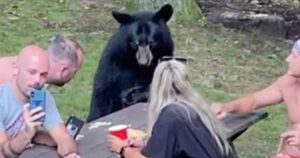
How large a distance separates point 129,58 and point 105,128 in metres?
2.06

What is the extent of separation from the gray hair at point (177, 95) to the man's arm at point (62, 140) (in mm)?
485

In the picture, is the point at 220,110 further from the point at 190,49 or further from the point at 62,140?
the point at 190,49

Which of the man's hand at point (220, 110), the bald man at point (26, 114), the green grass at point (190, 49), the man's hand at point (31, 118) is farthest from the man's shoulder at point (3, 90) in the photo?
the green grass at point (190, 49)

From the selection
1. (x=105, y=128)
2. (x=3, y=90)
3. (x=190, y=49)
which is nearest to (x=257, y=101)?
(x=105, y=128)

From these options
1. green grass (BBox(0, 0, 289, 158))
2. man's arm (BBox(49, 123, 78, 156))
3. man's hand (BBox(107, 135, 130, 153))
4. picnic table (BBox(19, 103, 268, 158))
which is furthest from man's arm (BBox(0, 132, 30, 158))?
green grass (BBox(0, 0, 289, 158))

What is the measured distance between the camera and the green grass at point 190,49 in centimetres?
870

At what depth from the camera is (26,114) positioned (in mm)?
4410

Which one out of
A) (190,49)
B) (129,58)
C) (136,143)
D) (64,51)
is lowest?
(190,49)

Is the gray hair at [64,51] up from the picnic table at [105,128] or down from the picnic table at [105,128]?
up

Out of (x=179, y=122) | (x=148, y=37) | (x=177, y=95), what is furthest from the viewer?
(x=148, y=37)

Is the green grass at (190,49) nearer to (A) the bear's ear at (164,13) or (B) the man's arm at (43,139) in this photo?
(A) the bear's ear at (164,13)

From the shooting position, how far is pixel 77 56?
201 inches

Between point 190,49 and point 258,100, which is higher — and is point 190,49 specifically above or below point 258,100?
below

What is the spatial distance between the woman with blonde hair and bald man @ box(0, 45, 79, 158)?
0.49 m
